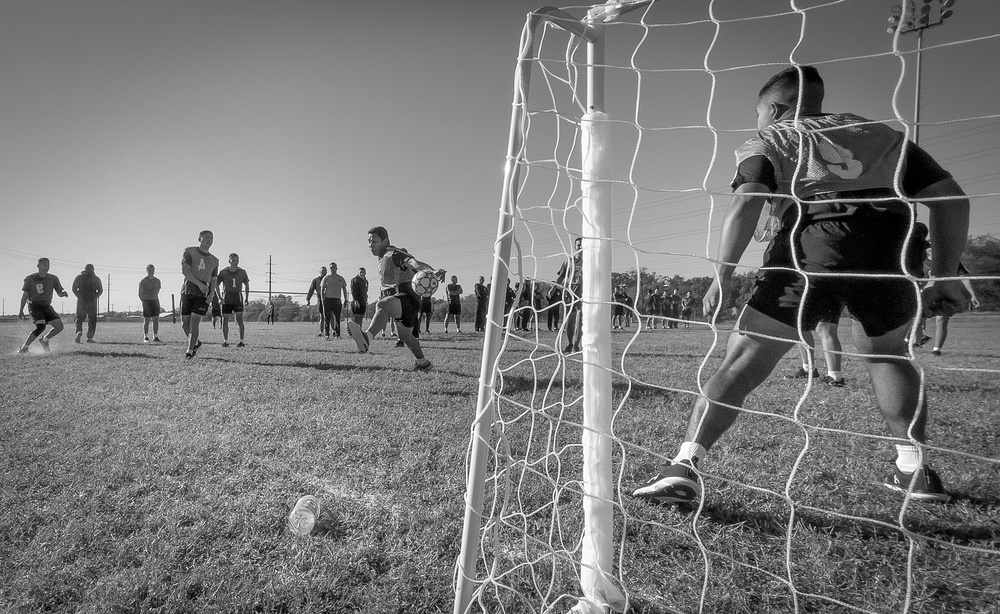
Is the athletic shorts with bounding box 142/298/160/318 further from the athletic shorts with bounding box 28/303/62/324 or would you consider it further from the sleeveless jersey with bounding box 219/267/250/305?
the sleeveless jersey with bounding box 219/267/250/305

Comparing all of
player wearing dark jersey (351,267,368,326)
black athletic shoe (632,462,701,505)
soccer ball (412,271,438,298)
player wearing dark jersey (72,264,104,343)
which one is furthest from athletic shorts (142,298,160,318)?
black athletic shoe (632,462,701,505)

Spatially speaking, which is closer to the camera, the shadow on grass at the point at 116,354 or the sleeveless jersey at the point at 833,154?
the sleeveless jersey at the point at 833,154

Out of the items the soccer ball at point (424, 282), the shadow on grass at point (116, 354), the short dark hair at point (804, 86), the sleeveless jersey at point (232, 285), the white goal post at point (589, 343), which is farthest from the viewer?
the sleeveless jersey at point (232, 285)

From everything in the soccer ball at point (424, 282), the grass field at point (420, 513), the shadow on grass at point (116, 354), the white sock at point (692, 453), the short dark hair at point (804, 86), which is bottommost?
the grass field at point (420, 513)

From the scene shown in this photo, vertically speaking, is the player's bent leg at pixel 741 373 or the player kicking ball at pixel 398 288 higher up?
the player kicking ball at pixel 398 288

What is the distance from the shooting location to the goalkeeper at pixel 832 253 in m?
1.94

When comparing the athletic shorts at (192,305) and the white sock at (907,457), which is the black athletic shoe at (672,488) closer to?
the white sock at (907,457)

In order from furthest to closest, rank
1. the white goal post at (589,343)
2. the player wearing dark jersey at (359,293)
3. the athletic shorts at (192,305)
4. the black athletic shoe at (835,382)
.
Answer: the player wearing dark jersey at (359,293) < the athletic shorts at (192,305) < the black athletic shoe at (835,382) < the white goal post at (589,343)

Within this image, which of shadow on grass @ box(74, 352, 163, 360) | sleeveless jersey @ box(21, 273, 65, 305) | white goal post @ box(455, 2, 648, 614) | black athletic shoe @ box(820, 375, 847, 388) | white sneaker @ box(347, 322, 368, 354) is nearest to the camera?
white goal post @ box(455, 2, 648, 614)

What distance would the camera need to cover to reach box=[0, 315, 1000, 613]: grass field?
58.4 inches

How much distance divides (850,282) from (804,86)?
84cm

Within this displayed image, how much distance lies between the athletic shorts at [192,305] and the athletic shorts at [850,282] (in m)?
7.31

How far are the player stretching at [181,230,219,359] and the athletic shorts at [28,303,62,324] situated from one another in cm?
302

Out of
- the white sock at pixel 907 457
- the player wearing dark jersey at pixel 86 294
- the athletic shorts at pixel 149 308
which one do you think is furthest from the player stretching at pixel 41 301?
the white sock at pixel 907 457
